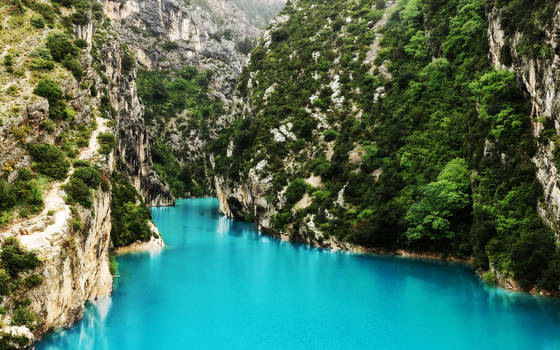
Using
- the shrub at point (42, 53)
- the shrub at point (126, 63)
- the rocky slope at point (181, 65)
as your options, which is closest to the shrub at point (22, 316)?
the shrub at point (42, 53)

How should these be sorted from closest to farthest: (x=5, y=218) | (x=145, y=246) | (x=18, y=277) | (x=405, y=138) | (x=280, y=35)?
(x=18, y=277) → (x=5, y=218) → (x=145, y=246) → (x=405, y=138) → (x=280, y=35)

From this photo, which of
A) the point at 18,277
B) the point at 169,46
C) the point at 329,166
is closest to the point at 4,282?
the point at 18,277

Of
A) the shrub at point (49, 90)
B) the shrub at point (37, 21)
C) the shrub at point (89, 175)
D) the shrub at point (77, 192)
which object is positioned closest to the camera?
the shrub at point (77, 192)

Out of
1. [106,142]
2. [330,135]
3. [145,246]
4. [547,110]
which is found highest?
[330,135]

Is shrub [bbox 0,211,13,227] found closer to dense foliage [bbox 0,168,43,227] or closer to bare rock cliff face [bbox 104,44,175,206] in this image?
dense foliage [bbox 0,168,43,227]

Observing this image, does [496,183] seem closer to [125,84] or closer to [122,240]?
[122,240]

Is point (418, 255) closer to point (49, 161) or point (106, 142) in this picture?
point (106, 142)

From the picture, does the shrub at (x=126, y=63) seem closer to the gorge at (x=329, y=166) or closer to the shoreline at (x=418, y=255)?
the gorge at (x=329, y=166)
